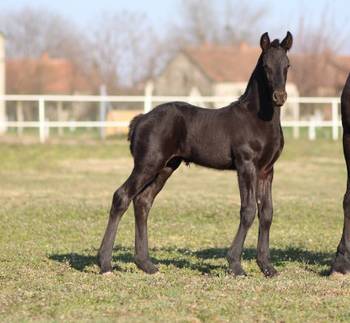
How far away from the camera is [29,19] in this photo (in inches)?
2950

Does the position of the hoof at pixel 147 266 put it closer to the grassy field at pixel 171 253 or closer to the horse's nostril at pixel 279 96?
the grassy field at pixel 171 253

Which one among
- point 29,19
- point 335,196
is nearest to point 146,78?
point 29,19

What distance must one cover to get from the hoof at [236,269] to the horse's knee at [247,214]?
0.42m

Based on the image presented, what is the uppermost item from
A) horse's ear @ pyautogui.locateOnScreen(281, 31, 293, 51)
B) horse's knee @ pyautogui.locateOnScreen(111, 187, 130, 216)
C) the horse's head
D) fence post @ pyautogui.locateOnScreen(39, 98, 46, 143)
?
horse's ear @ pyautogui.locateOnScreen(281, 31, 293, 51)

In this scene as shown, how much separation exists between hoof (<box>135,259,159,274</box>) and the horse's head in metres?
2.23

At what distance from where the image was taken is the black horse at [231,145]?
903 centimetres

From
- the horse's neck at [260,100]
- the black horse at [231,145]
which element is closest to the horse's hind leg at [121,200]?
the black horse at [231,145]

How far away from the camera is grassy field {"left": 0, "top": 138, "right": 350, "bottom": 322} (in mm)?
7184

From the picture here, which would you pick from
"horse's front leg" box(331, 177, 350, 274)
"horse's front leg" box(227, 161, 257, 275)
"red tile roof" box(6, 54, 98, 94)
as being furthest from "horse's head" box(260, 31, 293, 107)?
"red tile roof" box(6, 54, 98, 94)

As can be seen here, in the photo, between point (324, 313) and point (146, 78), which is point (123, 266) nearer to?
point (324, 313)

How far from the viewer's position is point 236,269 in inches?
355

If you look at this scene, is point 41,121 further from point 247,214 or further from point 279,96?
point 279,96

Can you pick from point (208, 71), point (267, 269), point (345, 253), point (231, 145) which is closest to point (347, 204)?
point (345, 253)

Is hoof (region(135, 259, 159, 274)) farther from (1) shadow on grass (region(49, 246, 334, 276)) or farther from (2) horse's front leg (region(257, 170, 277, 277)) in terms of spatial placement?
(2) horse's front leg (region(257, 170, 277, 277))
